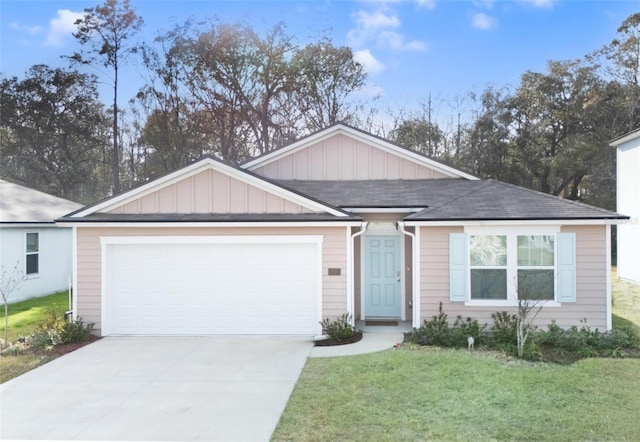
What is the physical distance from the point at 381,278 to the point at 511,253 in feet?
10.6

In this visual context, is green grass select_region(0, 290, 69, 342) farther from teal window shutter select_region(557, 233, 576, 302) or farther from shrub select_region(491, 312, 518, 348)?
teal window shutter select_region(557, 233, 576, 302)

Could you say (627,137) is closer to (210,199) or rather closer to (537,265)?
(537,265)

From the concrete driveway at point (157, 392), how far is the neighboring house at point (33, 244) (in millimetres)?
6851

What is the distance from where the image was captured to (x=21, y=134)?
1217 inches

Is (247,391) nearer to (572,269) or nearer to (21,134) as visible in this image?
(572,269)

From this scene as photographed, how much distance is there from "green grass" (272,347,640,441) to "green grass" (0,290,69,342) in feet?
23.4

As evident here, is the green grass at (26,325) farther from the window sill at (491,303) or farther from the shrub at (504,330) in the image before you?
the shrub at (504,330)

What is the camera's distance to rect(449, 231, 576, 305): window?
8.91 metres

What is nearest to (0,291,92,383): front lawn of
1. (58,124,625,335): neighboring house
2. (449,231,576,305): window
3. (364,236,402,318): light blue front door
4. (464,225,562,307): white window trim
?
(58,124,625,335): neighboring house

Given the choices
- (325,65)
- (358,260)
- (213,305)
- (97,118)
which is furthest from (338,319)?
(97,118)

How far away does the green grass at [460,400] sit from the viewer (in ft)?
15.4

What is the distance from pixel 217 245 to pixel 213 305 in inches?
53.0

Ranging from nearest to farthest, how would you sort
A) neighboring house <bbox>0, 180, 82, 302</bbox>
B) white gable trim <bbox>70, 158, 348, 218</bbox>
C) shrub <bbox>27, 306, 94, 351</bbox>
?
1. shrub <bbox>27, 306, 94, 351</bbox>
2. white gable trim <bbox>70, 158, 348, 218</bbox>
3. neighboring house <bbox>0, 180, 82, 302</bbox>

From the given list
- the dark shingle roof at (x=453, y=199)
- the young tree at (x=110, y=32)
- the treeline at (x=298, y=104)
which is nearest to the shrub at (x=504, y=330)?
the dark shingle roof at (x=453, y=199)
